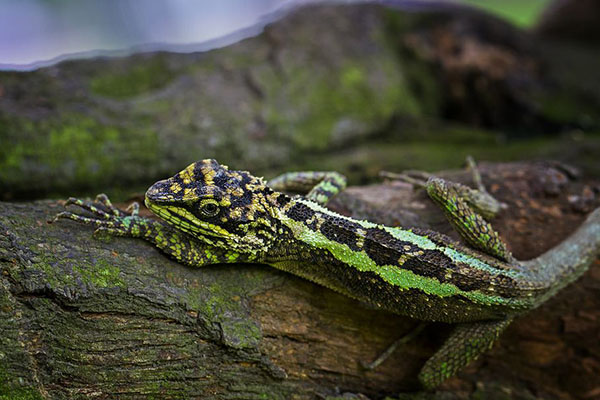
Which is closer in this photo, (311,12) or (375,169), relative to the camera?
(375,169)

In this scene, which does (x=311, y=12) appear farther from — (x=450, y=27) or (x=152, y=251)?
(x=152, y=251)

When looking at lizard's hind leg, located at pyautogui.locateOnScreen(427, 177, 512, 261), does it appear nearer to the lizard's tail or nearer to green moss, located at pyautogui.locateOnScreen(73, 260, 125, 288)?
the lizard's tail

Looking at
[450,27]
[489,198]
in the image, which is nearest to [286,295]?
[489,198]

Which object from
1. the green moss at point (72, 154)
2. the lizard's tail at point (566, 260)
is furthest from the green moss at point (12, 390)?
the lizard's tail at point (566, 260)

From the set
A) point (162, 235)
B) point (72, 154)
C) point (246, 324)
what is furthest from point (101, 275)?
point (72, 154)

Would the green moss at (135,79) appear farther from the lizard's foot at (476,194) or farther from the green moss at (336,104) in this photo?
the lizard's foot at (476,194)

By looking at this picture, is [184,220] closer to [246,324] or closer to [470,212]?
[246,324]
